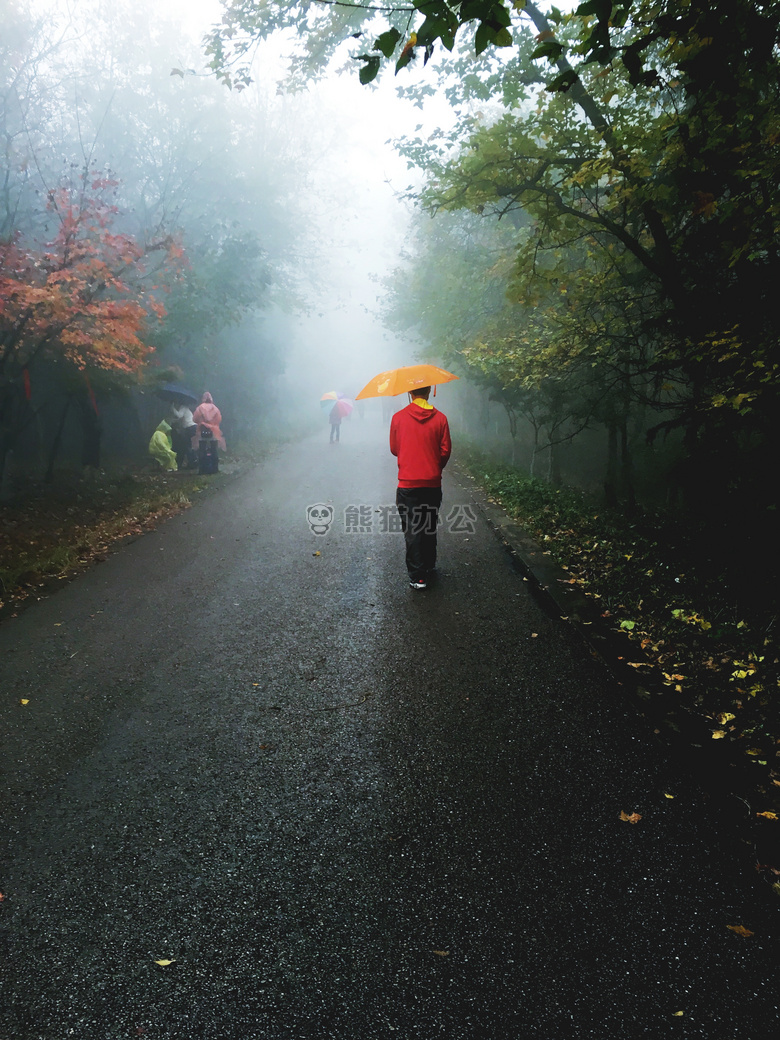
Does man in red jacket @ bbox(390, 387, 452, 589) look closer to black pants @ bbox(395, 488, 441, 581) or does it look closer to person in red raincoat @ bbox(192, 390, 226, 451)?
black pants @ bbox(395, 488, 441, 581)

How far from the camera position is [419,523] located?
20.2ft

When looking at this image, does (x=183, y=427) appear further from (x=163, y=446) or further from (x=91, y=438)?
(x=91, y=438)

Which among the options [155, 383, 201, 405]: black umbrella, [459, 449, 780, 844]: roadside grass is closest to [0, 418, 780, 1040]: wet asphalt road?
[459, 449, 780, 844]: roadside grass

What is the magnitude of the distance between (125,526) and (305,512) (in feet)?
10.0

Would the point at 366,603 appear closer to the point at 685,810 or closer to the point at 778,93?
the point at 685,810

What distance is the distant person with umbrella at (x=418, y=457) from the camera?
19.7ft

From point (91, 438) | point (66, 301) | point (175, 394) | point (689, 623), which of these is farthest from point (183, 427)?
point (689, 623)

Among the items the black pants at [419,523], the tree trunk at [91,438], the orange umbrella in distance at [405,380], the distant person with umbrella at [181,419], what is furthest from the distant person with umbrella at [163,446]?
the black pants at [419,523]

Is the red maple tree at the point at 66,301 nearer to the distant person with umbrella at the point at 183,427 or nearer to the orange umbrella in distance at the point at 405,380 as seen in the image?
the distant person with umbrella at the point at 183,427

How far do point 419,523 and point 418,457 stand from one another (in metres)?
0.73

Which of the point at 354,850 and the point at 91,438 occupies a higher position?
the point at 91,438

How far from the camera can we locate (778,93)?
503 centimetres

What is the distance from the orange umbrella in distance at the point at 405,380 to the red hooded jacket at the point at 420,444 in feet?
0.82

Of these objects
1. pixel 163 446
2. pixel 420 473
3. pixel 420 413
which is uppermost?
pixel 420 413
